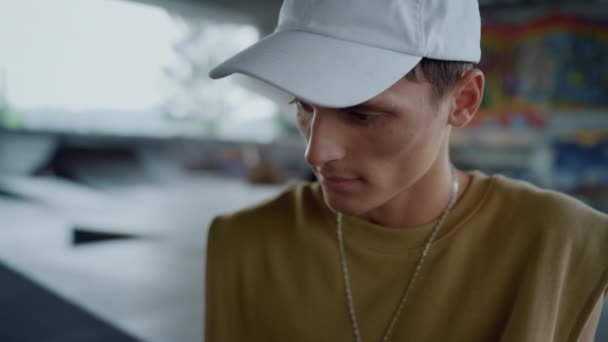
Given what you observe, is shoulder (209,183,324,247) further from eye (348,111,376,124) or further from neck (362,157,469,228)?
eye (348,111,376,124)

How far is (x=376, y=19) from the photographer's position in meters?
0.59

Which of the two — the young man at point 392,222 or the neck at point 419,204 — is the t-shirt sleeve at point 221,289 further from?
the neck at point 419,204

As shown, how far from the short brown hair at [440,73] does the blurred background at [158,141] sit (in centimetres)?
181

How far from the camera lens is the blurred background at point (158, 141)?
2719 mm

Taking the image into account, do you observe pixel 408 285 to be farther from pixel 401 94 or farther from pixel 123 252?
pixel 123 252

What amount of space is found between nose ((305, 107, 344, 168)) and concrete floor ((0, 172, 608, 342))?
1.75m

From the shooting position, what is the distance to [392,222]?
31.4 inches

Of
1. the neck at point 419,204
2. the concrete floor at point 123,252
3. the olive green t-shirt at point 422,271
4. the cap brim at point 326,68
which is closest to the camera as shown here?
the cap brim at point 326,68

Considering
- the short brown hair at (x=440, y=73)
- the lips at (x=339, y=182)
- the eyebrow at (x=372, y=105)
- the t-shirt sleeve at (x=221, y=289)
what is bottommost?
the t-shirt sleeve at (x=221, y=289)

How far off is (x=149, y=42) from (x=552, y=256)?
993cm

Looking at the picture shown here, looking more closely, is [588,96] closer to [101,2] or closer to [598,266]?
[598,266]

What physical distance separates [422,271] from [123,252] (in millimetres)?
3056

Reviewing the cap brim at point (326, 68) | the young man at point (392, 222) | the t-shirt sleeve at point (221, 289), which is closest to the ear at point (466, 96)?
the young man at point (392, 222)

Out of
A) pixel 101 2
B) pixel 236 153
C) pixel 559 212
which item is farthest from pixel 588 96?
pixel 101 2
